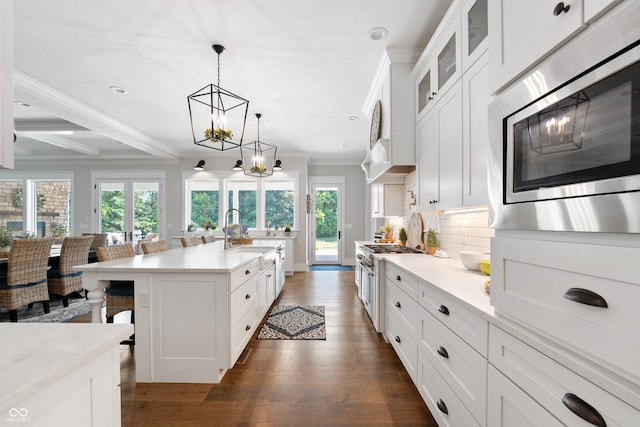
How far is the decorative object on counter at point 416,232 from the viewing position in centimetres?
316

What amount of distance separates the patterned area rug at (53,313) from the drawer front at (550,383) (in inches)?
169

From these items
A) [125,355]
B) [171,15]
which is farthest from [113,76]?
[125,355]

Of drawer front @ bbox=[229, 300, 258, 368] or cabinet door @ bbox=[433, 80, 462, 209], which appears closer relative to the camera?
cabinet door @ bbox=[433, 80, 462, 209]

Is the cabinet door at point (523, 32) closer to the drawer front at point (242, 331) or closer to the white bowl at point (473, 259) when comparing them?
the white bowl at point (473, 259)

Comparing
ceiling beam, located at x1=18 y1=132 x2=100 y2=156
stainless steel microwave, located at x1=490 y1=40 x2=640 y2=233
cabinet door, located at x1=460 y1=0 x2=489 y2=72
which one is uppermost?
ceiling beam, located at x1=18 y1=132 x2=100 y2=156

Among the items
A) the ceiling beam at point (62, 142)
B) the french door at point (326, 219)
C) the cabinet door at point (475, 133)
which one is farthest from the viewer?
the french door at point (326, 219)

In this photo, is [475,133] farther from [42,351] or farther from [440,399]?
[42,351]

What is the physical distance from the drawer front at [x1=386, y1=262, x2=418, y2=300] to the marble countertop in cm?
161

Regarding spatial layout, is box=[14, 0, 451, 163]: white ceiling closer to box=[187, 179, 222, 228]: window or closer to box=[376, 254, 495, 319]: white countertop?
box=[376, 254, 495, 319]: white countertop

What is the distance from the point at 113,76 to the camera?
3.07 meters

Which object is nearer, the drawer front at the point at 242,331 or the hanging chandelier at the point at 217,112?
the drawer front at the point at 242,331

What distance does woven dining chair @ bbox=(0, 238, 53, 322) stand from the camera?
9.65ft

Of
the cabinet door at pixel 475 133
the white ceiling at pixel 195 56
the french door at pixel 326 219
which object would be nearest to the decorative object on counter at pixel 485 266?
the cabinet door at pixel 475 133

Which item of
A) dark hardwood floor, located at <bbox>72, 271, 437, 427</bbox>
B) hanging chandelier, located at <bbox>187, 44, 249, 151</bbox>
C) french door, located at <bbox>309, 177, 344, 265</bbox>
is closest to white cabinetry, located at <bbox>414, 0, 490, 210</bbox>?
dark hardwood floor, located at <bbox>72, 271, 437, 427</bbox>
